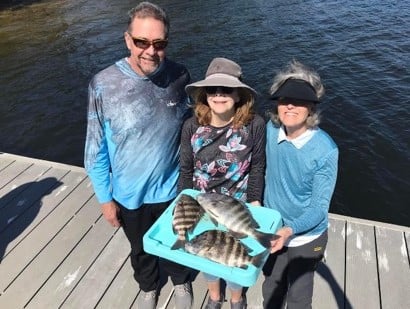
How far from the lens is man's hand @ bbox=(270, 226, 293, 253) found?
3127 mm

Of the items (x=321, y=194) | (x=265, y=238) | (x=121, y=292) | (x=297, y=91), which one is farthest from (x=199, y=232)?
(x=121, y=292)

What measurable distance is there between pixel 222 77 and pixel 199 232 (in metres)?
1.31

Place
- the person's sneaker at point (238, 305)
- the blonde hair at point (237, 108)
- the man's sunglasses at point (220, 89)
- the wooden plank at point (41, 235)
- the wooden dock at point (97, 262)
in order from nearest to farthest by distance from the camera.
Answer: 1. the man's sunglasses at point (220, 89)
2. the blonde hair at point (237, 108)
3. the person's sneaker at point (238, 305)
4. the wooden dock at point (97, 262)
5. the wooden plank at point (41, 235)

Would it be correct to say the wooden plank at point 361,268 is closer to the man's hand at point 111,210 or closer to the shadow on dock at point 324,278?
the shadow on dock at point 324,278

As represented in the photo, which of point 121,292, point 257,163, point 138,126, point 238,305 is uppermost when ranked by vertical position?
point 138,126

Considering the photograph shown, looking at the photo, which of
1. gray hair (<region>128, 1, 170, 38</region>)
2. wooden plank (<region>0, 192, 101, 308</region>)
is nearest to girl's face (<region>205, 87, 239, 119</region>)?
gray hair (<region>128, 1, 170, 38</region>)

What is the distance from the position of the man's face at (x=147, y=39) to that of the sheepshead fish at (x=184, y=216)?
3.92ft

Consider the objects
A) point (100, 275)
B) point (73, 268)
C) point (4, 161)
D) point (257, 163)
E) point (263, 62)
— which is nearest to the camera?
point (257, 163)

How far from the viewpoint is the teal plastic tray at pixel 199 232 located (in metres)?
2.87

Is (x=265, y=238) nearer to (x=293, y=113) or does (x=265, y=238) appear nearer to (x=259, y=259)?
(x=259, y=259)

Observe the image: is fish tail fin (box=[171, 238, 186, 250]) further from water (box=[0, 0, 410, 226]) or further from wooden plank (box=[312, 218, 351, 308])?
water (box=[0, 0, 410, 226])

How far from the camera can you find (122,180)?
3918 millimetres

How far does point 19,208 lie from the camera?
6461mm

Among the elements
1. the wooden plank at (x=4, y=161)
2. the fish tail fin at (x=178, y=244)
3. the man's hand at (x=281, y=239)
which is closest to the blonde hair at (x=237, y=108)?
the man's hand at (x=281, y=239)
